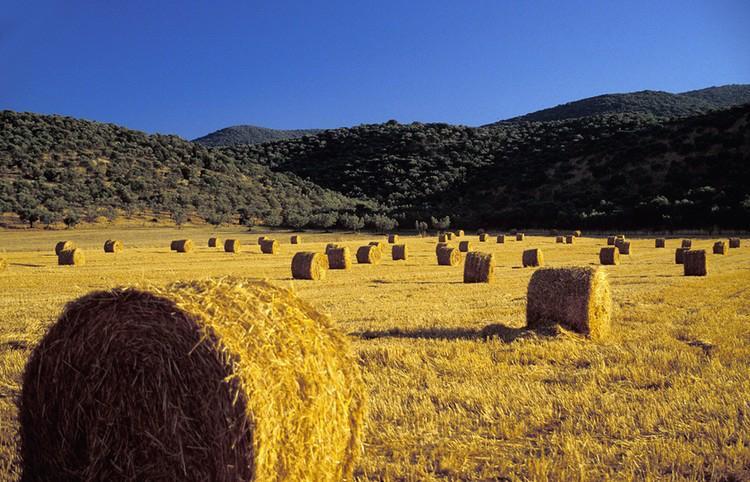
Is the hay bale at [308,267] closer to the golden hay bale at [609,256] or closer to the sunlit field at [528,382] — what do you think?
the sunlit field at [528,382]

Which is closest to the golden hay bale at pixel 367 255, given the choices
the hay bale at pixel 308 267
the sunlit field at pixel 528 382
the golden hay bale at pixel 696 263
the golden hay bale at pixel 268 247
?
the hay bale at pixel 308 267

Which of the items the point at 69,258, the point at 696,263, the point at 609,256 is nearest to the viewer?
the point at 696,263

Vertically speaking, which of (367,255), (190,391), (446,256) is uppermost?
(190,391)

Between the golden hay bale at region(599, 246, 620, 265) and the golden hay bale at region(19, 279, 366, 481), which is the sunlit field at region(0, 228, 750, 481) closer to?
the golden hay bale at region(19, 279, 366, 481)

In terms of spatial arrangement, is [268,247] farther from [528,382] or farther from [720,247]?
[528,382]

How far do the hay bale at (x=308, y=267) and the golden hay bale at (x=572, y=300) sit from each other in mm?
10340

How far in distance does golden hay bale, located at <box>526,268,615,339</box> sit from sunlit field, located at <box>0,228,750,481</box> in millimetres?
326

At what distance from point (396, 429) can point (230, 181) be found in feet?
207

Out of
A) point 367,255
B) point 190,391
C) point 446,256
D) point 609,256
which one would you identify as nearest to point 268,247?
point 367,255

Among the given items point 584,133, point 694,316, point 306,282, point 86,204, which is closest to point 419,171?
point 584,133

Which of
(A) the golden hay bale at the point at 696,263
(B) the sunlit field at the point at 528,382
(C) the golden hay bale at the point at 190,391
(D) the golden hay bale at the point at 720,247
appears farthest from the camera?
(D) the golden hay bale at the point at 720,247

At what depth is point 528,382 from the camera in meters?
7.11

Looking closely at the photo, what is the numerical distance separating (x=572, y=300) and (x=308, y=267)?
1113cm

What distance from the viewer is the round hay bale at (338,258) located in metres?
23.5
